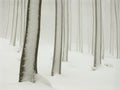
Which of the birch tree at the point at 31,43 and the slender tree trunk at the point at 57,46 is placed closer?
the birch tree at the point at 31,43

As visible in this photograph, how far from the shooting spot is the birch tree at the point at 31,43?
6.92m

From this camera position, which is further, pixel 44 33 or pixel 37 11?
pixel 44 33

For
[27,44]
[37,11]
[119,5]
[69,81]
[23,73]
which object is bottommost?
[69,81]

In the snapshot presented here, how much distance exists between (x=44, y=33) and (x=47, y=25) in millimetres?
2440

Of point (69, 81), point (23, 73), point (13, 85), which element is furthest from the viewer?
point (69, 81)

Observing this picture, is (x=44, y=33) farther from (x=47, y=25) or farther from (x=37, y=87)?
(x=37, y=87)

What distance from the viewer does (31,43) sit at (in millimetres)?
7152

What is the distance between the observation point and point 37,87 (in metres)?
6.27

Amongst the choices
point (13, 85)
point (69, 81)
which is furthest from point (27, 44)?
point (69, 81)

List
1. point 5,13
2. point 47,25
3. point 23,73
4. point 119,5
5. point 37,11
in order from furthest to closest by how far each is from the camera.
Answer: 1. point 47,25
2. point 5,13
3. point 119,5
4. point 37,11
5. point 23,73

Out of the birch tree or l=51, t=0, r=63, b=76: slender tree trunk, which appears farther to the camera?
l=51, t=0, r=63, b=76: slender tree trunk

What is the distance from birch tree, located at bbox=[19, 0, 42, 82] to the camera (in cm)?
692

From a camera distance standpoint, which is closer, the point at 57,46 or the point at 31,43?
the point at 31,43

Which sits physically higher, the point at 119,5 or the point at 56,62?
the point at 119,5
